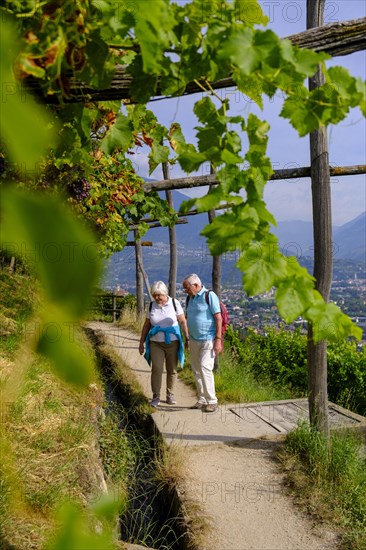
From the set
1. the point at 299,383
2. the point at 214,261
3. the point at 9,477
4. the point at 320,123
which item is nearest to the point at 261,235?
the point at 320,123

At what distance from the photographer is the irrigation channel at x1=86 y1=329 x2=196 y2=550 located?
376 cm

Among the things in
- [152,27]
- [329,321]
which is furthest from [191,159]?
[329,321]

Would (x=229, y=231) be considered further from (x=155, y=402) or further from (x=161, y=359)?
(x=155, y=402)

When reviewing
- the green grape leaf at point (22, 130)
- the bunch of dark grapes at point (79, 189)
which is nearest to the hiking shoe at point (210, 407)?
the bunch of dark grapes at point (79, 189)

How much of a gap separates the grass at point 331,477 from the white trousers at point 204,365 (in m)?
1.34

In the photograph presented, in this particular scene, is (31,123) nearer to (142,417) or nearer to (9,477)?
(9,477)

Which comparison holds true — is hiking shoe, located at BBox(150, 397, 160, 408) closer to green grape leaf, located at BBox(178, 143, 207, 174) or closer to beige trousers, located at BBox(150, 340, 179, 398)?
beige trousers, located at BBox(150, 340, 179, 398)

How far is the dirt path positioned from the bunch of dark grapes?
105 inches

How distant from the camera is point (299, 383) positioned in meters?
8.79

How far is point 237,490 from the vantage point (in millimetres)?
4195

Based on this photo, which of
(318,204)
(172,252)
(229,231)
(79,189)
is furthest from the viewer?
(172,252)

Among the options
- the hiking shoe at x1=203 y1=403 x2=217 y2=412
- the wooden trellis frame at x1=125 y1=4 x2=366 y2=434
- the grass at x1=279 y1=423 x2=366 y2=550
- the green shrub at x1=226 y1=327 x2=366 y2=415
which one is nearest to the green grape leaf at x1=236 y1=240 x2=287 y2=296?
the wooden trellis frame at x1=125 y1=4 x2=366 y2=434

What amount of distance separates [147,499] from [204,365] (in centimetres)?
182

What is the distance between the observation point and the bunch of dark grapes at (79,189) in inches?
224
